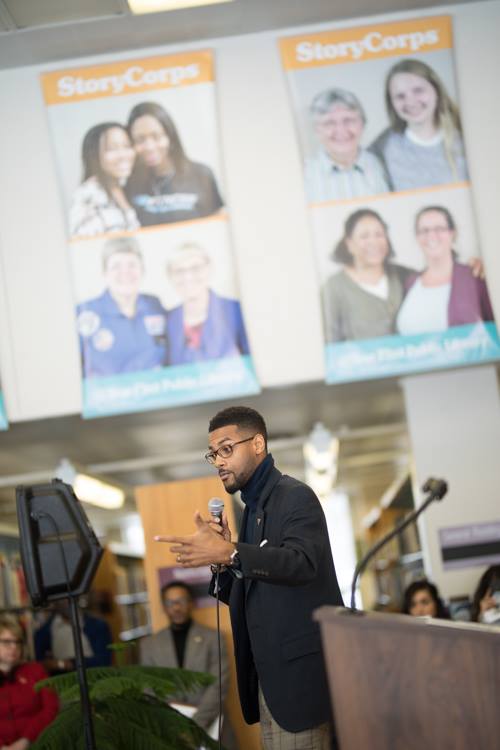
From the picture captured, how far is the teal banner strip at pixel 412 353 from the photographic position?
276 inches

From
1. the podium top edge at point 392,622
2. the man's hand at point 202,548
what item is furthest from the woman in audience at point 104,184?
the podium top edge at point 392,622

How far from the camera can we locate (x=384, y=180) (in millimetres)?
7102

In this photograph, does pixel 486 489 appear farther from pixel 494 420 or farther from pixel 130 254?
pixel 130 254

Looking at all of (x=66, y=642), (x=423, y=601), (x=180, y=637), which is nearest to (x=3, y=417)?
(x=180, y=637)

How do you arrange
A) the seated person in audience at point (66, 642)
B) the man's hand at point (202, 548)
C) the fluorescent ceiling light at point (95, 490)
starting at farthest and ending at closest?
the fluorescent ceiling light at point (95, 490), the seated person in audience at point (66, 642), the man's hand at point (202, 548)

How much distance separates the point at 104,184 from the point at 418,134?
2.05 m

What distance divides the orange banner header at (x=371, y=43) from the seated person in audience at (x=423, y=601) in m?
3.36

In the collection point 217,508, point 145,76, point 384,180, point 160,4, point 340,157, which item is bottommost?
point 217,508

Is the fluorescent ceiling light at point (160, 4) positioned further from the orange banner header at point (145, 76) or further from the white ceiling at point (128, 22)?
the orange banner header at point (145, 76)

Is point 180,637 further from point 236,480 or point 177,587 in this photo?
point 236,480

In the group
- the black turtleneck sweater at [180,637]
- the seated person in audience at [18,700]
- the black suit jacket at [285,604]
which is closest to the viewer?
the black suit jacket at [285,604]

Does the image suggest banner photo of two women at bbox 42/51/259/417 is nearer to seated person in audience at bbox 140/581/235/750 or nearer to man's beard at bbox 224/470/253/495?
seated person in audience at bbox 140/581/235/750

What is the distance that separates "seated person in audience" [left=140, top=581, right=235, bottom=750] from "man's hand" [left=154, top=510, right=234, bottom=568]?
337cm

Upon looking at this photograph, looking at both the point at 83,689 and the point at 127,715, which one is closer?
the point at 83,689
